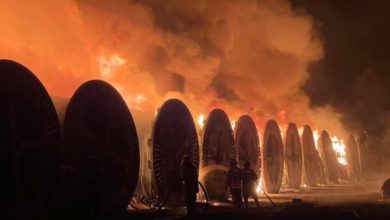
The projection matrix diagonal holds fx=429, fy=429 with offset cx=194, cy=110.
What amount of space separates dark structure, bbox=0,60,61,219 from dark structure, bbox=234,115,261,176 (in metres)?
12.3

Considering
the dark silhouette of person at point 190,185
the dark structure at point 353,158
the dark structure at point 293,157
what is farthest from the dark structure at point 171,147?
the dark structure at point 353,158

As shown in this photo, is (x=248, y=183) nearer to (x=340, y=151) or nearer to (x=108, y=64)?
(x=108, y=64)

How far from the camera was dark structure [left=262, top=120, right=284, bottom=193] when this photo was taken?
886 inches

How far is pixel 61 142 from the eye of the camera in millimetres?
10133

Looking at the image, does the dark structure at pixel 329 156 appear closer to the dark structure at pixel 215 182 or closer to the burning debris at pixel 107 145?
the burning debris at pixel 107 145

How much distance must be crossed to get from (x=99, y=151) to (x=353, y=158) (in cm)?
3320

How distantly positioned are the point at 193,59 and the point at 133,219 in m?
26.3

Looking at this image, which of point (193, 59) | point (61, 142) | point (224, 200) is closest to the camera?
point (61, 142)

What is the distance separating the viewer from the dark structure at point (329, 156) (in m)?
32.5

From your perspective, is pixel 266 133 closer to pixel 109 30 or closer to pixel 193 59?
pixel 109 30

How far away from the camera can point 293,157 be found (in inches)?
1013

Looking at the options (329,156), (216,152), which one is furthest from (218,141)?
(329,156)

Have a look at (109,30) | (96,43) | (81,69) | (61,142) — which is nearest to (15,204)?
(61,142)

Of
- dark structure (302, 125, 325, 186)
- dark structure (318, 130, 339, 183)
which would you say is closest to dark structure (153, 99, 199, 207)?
dark structure (302, 125, 325, 186)
